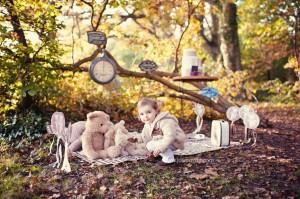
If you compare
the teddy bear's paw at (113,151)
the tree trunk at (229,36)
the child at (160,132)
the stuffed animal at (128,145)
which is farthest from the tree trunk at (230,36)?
the teddy bear's paw at (113,151)

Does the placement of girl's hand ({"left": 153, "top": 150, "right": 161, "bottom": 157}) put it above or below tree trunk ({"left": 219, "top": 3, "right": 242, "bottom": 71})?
below

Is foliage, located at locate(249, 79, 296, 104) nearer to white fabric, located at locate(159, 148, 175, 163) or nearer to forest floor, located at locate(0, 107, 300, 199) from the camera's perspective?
forest floor, located at locate(0, 107, 300, 199)

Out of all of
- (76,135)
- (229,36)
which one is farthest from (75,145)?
(229,36)

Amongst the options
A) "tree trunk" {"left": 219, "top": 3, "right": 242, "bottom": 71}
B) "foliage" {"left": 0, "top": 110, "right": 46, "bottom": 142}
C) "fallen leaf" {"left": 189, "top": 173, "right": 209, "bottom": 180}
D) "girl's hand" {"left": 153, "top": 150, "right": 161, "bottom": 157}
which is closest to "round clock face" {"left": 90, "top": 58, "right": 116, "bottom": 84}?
"foliage" {"left": 0, "top": 110, "right": 46, "bottom": 142}

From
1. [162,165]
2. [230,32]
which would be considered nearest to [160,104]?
[162,165]

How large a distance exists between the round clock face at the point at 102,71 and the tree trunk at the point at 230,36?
6.58 m

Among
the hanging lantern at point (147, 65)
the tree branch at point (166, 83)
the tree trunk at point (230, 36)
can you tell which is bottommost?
the tree branch at point (166, 83)

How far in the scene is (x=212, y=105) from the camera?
864 centimetres

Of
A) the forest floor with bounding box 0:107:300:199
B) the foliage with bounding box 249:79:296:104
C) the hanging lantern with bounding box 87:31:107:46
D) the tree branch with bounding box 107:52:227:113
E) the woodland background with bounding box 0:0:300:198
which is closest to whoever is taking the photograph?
the forest floor with bounding box 0:107:300:199

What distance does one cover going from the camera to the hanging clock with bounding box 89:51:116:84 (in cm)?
581

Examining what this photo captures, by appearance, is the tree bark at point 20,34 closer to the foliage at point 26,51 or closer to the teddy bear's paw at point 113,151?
the foliage at point 26,51

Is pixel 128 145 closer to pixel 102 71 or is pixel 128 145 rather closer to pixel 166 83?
pixel 102 71

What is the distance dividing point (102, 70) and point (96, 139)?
1.15m

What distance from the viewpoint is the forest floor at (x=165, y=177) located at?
13.0ft
